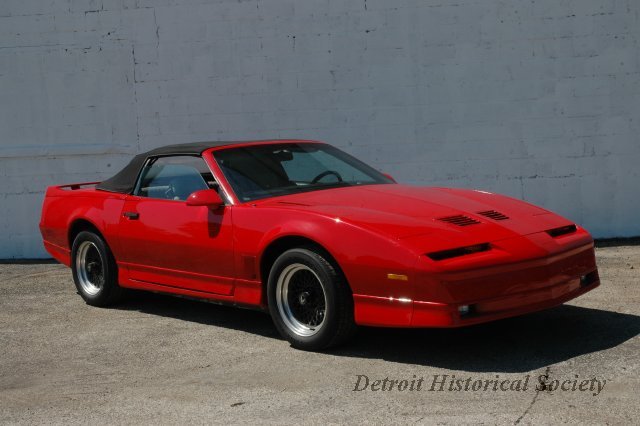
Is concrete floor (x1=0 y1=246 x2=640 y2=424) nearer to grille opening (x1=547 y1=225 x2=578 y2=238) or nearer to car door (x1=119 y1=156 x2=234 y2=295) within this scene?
car door (x1=119 y1=156 x2=234 y2=295)

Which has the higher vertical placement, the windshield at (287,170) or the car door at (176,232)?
the windshield at (287,170)

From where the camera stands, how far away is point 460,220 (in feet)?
18.8

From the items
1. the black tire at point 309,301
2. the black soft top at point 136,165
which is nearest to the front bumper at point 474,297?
the black tire at point 309,301

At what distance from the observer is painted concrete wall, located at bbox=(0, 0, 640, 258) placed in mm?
10289

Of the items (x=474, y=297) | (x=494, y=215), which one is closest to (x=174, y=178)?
(x=494, y=215)

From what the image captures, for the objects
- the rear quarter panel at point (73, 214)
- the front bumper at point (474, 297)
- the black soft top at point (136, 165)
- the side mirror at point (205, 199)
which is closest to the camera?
the front bumper at point (474, 297)

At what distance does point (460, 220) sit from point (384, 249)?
1.97 ft

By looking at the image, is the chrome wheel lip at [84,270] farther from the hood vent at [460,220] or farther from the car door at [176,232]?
the hood vent at [460,220]

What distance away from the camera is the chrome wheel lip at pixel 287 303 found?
5.84m

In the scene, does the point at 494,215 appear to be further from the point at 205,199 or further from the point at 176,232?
the point at 176,232

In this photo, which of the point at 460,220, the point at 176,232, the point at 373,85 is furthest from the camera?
the point at 373,85

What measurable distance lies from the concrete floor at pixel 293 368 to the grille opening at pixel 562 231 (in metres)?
0.60

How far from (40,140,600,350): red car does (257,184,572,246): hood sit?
0.5 inches

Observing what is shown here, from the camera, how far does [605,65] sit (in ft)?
33.6
